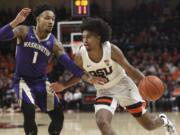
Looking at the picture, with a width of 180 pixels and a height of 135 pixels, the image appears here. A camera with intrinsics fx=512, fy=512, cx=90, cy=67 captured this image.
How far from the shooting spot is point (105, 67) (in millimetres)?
6141

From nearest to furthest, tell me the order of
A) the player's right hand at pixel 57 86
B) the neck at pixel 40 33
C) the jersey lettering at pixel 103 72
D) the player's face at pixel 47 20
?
1. the jersey lettering at pixel 103 72
2. the player's right hand at pixel 57 86
3. the player's face at pixel 47 20
4. the neck at pixel 40 33

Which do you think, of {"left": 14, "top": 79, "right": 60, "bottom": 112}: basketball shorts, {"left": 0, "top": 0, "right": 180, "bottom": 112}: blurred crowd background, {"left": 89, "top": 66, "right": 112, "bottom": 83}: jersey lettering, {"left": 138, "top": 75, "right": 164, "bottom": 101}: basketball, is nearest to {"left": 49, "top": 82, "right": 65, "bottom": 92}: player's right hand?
{"left": 14, "top": 79, "right": 60, "bottom": 112}: basketball shorts

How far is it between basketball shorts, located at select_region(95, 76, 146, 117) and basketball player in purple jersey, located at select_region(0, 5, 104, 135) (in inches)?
21.0

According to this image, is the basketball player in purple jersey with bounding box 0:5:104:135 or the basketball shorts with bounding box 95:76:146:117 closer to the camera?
the basketball shorts with bounding box 95:76:146:117

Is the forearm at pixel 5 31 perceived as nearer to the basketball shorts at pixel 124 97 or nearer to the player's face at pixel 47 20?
the player's face at pixel 47 20

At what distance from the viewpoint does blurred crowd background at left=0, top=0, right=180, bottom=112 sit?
16.2 metres

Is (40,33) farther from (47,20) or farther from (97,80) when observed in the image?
(97,80)

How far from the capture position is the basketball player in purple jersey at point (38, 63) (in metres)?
6.39

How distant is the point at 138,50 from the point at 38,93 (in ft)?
41.4

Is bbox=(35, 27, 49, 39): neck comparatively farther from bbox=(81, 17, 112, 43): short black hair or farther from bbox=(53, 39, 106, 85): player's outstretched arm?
bbox=(81, 17, 112, 43): short black hair

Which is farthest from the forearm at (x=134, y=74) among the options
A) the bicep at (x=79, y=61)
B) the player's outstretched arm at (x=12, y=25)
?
the player's outstretched arm at (x=12, y=25)

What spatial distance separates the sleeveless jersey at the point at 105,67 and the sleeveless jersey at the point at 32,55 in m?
0.55

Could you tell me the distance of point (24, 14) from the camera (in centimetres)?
593

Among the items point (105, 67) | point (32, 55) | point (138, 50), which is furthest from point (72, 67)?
point (138, 50)
